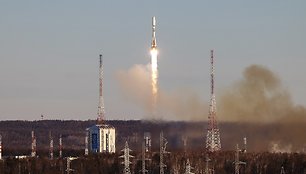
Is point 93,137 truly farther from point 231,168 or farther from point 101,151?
point 231,168

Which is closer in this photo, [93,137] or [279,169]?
[279,169]

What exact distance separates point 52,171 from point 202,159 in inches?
957

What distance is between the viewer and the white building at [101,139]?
6791 inches

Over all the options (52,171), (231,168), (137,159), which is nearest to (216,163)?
(231,168)

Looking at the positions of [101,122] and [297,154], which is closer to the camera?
[297,154]

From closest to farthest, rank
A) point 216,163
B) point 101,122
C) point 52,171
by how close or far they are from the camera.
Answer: point 52,171
point 216,163
point 101,122

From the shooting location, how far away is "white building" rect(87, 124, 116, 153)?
17250cm

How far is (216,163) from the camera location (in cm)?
14612

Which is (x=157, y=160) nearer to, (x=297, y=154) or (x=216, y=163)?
(x=216, y=163)

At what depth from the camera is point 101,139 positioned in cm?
17362

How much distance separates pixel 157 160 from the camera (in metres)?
149

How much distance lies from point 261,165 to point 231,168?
4.45 metres

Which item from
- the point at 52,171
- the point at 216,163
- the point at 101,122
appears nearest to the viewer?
the point at 52,171

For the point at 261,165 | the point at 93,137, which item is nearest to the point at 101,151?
the point at 93,137
